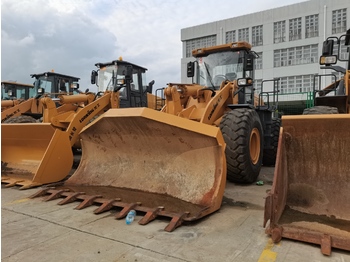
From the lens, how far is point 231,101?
6.10 meters

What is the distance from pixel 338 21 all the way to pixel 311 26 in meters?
2.07

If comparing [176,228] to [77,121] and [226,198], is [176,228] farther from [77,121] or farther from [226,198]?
[77,121]

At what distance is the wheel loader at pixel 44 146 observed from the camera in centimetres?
526

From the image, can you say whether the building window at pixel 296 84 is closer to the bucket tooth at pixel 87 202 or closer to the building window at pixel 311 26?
the building window at pixel 311 26

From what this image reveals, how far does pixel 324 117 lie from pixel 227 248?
1866mm

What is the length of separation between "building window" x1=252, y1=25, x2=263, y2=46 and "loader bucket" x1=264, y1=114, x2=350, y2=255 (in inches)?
1077

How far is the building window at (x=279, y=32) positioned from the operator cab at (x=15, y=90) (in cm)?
2248

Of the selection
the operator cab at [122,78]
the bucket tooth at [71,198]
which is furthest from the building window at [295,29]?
the bucket tooth at [71,198]

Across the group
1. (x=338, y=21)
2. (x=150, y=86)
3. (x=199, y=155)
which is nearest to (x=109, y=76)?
(x=150, y=86)

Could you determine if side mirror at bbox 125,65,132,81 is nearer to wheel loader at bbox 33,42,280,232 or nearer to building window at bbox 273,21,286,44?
wheel loader at bbox 33,42,280,232

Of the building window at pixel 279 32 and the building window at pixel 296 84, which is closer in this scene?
the building window at pixel 296 84

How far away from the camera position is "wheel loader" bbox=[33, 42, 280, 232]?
3.83 metres

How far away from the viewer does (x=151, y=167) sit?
4527mm

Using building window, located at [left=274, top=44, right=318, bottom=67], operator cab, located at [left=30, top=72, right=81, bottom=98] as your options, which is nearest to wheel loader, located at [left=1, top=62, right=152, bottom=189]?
operator cab, located at [left=30, top=72, right=81, bottom=98]
